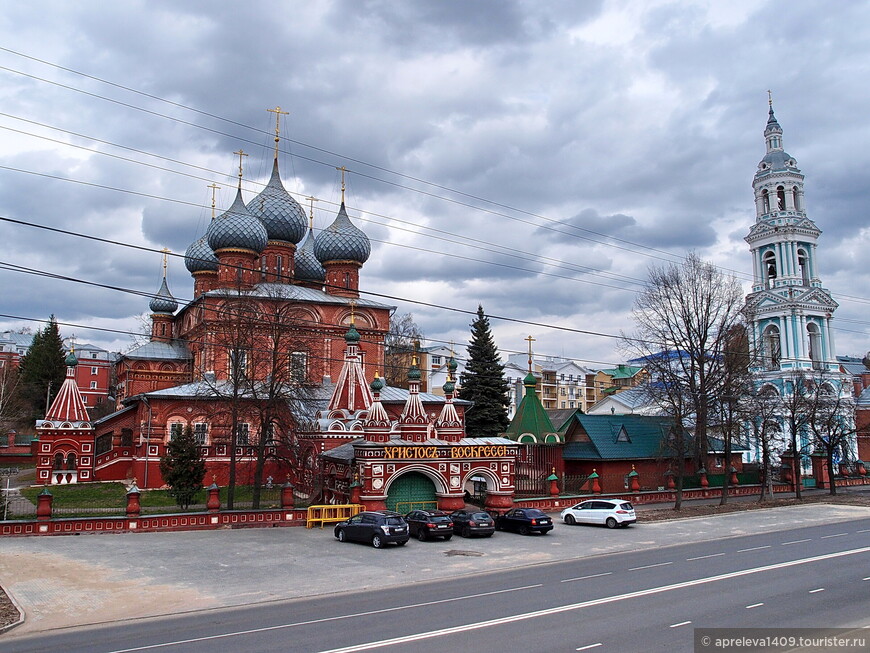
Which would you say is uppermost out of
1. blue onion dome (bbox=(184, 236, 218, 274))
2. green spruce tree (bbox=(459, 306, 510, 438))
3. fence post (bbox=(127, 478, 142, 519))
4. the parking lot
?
blue onion dome (bbox=(184, 236, 218, 274))

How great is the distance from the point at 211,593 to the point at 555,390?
7939cm

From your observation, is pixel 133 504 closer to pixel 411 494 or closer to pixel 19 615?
pixel 411 494

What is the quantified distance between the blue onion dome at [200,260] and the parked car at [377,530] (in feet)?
106

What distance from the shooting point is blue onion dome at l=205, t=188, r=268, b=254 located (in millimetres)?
42438

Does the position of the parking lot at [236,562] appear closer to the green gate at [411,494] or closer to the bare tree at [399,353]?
the green gate at [411,494]

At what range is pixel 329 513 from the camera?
81.6 ft

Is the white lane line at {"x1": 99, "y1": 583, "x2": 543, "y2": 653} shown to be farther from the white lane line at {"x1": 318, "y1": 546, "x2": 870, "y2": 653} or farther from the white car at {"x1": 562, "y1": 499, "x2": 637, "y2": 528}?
the white car at {"x1": 562, "y1": 499, "x2": 637, "y2": 528}

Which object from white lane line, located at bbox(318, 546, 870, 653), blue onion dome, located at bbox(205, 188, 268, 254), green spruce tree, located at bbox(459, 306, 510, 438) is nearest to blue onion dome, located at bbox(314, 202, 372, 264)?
blue onion dome, located at bbox(205, 188, 268, 254)

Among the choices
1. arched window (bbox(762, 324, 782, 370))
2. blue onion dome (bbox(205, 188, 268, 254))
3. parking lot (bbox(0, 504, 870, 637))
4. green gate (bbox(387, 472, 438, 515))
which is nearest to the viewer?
parking lot (bbox(0, 504, 870, 637))

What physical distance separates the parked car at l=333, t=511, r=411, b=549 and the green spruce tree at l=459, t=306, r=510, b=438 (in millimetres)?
28632

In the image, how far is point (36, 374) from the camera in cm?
6888

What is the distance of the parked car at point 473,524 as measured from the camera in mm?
21969

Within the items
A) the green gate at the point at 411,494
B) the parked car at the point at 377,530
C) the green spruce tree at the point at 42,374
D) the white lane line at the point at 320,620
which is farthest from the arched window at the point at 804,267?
the green spruce tree at the point at 42,374

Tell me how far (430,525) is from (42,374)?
61441 millimetres
